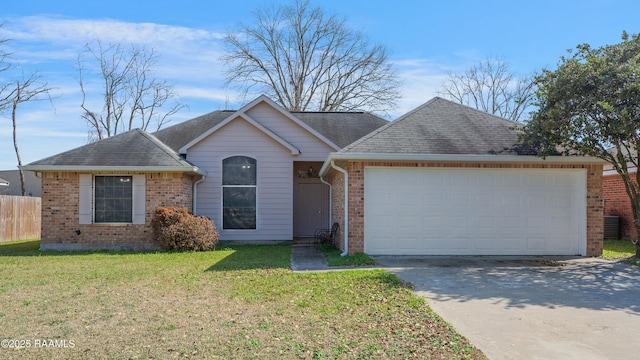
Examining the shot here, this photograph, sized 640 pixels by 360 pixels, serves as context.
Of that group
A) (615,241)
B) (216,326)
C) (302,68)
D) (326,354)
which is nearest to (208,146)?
(216,326)

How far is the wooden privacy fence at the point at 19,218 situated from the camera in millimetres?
18719

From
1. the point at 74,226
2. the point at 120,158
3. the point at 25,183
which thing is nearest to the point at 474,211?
the point at 120,158

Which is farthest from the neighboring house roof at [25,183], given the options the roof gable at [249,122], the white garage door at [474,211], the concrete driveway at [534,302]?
the concrete driveway at [534,302]

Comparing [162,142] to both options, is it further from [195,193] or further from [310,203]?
[310,203]

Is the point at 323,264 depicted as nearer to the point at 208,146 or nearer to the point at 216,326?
the point at 216,326

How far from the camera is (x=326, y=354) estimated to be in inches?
181

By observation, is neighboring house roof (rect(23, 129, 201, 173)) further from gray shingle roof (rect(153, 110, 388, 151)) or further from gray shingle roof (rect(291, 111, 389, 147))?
gray shingle roof (rect(291, 111, 389, 147))

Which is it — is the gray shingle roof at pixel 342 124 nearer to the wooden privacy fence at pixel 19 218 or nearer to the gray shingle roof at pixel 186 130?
the gray shingle roof at pixel 186 130

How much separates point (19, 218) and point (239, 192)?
11.2 metres

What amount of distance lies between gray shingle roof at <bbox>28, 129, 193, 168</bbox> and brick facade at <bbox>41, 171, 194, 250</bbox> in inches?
14.7

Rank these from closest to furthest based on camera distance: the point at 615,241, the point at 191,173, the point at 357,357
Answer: the point at 357,357, the point at 191,173, the point at 615,241

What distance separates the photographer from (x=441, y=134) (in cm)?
1195

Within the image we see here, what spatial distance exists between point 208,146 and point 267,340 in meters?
11.3

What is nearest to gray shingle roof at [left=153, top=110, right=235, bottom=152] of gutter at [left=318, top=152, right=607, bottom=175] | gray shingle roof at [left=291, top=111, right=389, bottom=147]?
gray shingle roof at [left=291, top=111, right=389, bottom=147]
